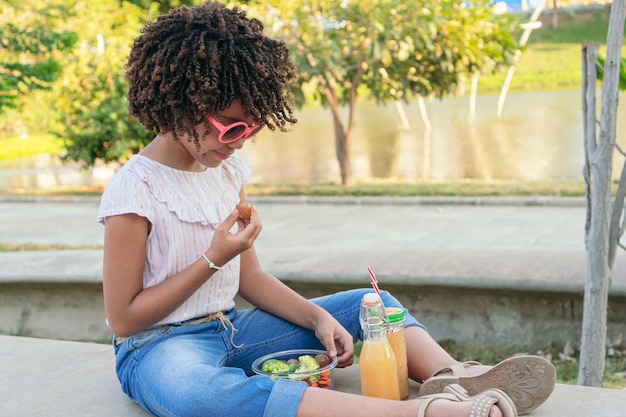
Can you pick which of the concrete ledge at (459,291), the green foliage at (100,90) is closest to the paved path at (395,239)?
the concrete ledge at (459,291)

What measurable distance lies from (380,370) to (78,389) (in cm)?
113

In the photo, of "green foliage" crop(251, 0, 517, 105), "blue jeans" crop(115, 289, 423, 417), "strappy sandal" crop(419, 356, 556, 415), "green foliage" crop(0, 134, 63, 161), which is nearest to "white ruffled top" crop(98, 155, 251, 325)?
"blue jeans" crop(115, 289, 423, 417)

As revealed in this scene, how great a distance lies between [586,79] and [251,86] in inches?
59.5

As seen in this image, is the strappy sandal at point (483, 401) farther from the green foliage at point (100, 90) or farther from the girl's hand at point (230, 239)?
the green foliage at point (100, 90)

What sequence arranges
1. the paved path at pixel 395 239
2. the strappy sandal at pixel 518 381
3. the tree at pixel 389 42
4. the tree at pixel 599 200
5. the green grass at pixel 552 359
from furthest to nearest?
the tree at pixel 389 42
the paved path at pixel 395 239
the green grass at pixel 552 359
the tree at pixel 599 200
the strappy sandal at pixel 518 381

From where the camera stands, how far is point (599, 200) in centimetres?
335

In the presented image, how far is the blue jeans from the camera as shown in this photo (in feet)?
7.85

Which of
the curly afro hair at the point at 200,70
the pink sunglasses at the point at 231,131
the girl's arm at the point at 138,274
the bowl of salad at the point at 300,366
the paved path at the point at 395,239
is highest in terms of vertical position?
the curly afro hair at the point at 200,70

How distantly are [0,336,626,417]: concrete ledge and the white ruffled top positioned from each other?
1.45 ft

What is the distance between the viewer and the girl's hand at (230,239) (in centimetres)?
255

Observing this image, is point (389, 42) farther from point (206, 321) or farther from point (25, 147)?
point (25, 147)

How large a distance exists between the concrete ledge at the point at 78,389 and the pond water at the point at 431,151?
7.32 m

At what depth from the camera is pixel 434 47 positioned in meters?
10.6

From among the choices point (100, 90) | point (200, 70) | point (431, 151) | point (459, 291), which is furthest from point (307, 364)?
point (431, 151)
